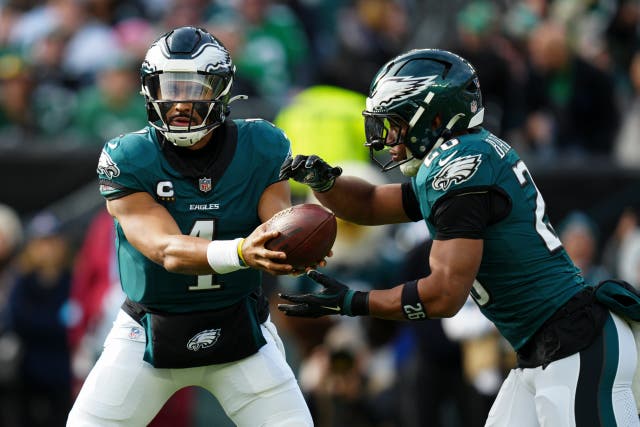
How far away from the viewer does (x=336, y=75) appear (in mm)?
11031

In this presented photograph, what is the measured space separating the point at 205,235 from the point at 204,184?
0.69 feet

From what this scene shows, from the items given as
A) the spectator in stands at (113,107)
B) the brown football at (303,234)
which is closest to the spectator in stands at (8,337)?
the spectator in stands at (113,107)

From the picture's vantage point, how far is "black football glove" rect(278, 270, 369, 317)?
5.16m

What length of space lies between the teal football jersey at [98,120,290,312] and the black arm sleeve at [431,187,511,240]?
914 millimetres

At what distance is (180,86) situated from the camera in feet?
18.3

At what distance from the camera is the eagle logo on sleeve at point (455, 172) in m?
5.09

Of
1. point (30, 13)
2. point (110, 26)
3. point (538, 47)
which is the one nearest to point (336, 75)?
point (538, 47)

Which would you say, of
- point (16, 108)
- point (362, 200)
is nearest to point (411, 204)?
point (362, 200)

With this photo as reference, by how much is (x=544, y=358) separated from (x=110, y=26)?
817 cm

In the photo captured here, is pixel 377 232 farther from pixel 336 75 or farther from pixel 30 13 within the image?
pixel 30 13

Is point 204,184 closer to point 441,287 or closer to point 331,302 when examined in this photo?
point 331,302

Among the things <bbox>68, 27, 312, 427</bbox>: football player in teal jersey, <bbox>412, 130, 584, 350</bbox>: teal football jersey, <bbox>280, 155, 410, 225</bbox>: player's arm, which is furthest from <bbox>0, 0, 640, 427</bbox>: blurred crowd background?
<bbox>412, 130, 584, 350</bbox>: teal football jersey

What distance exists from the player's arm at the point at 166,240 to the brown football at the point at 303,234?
0.17 ft

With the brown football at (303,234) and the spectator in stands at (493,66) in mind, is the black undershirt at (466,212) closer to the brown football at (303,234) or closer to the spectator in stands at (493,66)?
the brown football at (303,234)
